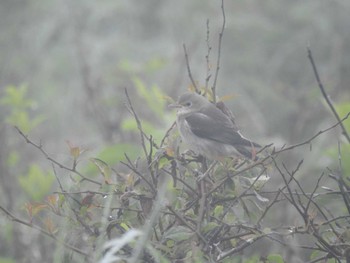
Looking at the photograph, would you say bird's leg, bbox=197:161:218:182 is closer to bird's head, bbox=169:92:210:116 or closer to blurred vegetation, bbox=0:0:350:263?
bird's head, bbox=169:92:210:116

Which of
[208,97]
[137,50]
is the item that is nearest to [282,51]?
[137,50]

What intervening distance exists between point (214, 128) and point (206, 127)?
12 centimetres

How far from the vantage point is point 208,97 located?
365cm

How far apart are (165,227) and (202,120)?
2033 mm

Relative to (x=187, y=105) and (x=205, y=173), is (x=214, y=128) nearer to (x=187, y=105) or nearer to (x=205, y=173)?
(x=187, y=105)

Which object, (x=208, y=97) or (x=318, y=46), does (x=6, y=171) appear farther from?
(x=318, y=46)

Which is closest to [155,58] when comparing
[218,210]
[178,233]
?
[218,210]

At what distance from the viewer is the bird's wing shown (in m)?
4.69

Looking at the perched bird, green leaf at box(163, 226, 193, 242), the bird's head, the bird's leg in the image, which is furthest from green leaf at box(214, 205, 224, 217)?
the bird's head

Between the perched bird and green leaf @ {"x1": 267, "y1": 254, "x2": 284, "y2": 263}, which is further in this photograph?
the perched bird

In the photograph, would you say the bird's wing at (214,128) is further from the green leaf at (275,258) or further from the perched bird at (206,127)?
the green leaf at (275,258)

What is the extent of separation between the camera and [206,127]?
5.09m

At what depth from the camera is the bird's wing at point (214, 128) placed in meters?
4.69

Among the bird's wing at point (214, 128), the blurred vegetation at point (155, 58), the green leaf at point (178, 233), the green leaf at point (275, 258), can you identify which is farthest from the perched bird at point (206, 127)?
the blurred vegetation at point (155, 58)
